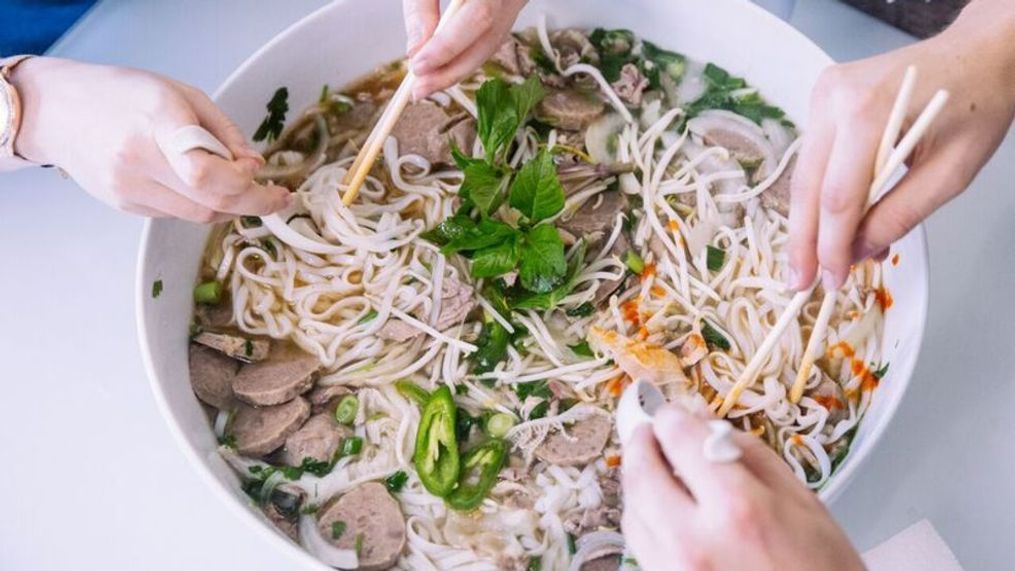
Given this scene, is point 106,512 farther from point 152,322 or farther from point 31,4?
point 31,4

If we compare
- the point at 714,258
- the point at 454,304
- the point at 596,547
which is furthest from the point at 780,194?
the point at 596,547

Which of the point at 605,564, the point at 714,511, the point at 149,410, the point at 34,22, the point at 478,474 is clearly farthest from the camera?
the point at 34,22

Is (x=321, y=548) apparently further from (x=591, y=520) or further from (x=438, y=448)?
(x=591, y=520)

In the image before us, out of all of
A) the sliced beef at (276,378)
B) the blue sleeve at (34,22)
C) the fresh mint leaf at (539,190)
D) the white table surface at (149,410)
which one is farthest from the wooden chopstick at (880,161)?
the blue sleeve at (34,22)

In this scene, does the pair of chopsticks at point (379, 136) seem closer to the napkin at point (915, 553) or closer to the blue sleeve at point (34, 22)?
the blue sleeve at point (34, 22)

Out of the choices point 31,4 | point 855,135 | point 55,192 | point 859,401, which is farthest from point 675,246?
point 31,4

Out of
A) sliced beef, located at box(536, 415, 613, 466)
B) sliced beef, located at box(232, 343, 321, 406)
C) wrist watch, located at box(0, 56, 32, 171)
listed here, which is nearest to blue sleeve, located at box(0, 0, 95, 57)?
wrist watch, located at box(0, 56, 32, 171)
